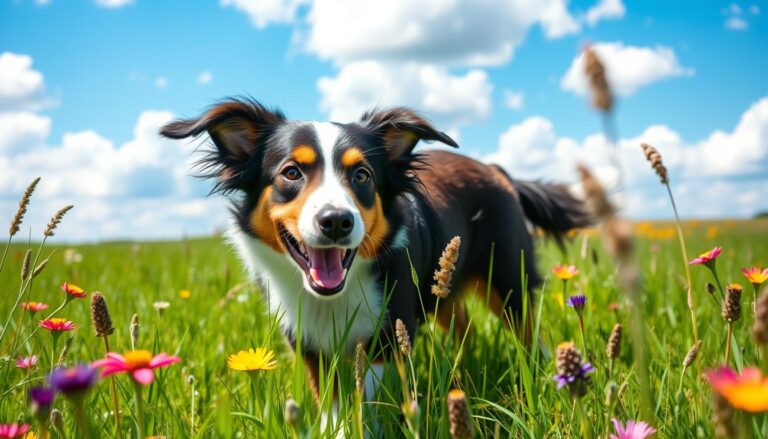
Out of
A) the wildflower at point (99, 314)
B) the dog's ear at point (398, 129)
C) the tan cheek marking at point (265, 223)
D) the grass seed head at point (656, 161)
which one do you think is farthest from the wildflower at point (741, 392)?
the dog's ear at point (398, 129)

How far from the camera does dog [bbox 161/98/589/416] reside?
2646mm

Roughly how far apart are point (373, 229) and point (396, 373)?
0.80 meters

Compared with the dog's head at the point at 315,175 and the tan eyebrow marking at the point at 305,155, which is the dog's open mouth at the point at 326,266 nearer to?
Result: the dog's head at the point at 315,175

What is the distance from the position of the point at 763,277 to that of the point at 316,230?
156 cm

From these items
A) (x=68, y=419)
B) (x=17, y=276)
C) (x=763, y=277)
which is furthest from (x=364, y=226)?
(x=17, y=276)

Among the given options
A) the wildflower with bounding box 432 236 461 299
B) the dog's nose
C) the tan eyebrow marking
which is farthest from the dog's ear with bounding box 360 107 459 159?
the wildflower with bounding box 432 236 461 299

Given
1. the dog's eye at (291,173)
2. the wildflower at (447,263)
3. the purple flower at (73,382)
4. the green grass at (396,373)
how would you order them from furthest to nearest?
the dog's eye at (291,173) < the green grass at (396,373) < the wildflower at (447,263) < the purple flower at (73,382)

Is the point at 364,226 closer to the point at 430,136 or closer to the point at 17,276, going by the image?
the point at 430,136

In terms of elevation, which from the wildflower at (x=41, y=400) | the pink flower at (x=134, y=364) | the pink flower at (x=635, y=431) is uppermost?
the pink flower at (x=134, y=364)

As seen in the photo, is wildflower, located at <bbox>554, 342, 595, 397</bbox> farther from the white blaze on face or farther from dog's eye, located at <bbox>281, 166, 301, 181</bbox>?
dog's eye, located at <bbox>281, 166, 301, 181</bbox>

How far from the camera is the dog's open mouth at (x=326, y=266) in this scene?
8.51 ft

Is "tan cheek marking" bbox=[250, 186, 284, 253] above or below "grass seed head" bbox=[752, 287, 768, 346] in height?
above

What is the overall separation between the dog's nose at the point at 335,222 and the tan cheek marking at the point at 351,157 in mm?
454

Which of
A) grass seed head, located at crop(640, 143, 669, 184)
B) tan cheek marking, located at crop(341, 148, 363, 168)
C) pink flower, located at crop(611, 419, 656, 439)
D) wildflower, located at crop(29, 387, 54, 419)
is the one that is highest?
tan cheek marking, located at crop(341, 148, 363, 168)
